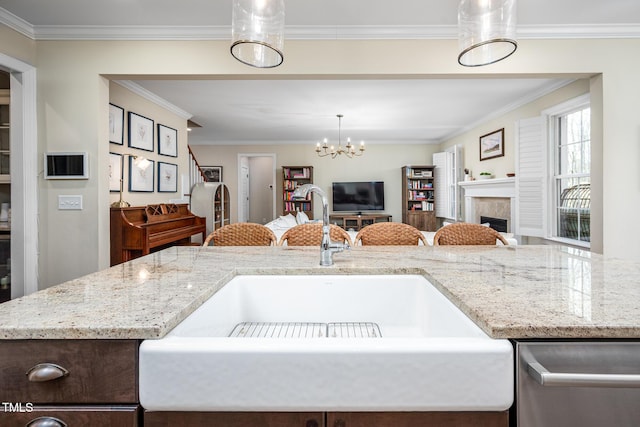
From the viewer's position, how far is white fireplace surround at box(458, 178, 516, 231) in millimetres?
4961

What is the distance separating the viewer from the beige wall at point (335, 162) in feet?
26.3

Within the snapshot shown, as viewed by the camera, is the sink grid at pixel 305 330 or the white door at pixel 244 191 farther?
the white door at pixel 244 191

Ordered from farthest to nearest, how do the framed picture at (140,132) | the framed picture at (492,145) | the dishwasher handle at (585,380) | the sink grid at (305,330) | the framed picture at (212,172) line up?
the framed picture at (212,172) < the framed picture at (492,145) < the framed picture at (140,132) < the sink grid at (305,330) < the dishwasher handle at (585,380)

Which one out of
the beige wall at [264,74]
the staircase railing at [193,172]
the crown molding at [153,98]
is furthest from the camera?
the staircase railing at [193,172]

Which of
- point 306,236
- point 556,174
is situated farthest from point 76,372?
point 556,174

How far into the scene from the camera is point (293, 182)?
7.76m

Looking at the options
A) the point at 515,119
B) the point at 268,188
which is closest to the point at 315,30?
the point at 515,119

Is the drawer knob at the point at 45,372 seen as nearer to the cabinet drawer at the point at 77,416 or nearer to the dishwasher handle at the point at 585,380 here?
the cabinet drawer at the point at 77,416

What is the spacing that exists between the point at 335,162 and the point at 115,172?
500cm

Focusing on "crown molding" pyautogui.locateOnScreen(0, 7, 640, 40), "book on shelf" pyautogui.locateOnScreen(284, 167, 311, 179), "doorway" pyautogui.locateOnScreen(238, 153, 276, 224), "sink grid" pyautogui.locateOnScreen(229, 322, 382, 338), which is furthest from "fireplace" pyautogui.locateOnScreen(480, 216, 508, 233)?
"doorway" pyautogui.locateOnScreen(238, 153, 276, 224)

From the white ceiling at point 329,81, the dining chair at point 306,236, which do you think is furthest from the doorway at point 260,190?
the dining chair at point 306,236

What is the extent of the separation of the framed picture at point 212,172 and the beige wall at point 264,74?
4.96 meters

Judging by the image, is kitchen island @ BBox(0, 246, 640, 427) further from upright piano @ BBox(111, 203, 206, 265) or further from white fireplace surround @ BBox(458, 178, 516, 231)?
white fireplace surround @ BBox(458, 178, 516, 231)

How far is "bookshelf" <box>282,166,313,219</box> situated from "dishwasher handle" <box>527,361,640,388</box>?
7.12 metres
